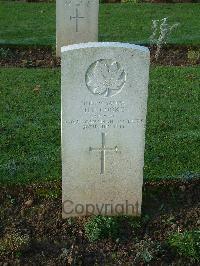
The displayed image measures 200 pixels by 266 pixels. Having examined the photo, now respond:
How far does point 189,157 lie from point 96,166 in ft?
5.89

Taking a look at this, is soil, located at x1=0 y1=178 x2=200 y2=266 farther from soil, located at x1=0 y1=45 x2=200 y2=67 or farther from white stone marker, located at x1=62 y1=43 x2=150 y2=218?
soil, located at x1=0 y1=45 x2=200 y2=67

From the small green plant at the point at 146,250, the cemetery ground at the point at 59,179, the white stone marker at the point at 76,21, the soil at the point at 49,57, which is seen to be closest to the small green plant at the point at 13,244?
the cemetery ground at the point at 59,179

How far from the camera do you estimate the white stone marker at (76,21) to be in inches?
393

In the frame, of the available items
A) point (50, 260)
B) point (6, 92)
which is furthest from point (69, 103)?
point (6, 92)

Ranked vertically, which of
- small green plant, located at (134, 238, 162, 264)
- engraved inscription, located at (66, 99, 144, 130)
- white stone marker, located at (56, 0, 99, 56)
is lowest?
small green plant, located at (134, 238, 162, 264)

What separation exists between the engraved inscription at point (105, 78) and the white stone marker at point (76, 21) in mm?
5611

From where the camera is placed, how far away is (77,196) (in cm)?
503

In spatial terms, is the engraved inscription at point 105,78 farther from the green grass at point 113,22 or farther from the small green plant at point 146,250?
the green grass at point 113,22

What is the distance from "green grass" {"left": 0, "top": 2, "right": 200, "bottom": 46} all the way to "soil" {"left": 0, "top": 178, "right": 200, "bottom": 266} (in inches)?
244

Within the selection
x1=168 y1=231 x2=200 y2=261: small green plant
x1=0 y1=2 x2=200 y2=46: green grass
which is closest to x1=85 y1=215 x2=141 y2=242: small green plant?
x1=168 y1=231 x2=200 y2=261: small green plant

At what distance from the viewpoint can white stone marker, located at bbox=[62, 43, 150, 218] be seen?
4512 millimetres

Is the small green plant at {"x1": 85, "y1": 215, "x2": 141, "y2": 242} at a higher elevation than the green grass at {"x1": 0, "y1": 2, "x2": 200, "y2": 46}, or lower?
lower

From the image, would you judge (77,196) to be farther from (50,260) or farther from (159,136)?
(159,136)

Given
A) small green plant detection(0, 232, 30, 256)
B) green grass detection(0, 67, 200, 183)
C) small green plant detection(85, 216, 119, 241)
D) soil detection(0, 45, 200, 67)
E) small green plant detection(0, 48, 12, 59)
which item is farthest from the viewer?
small green plant detection(0, 48, 12, 59)
